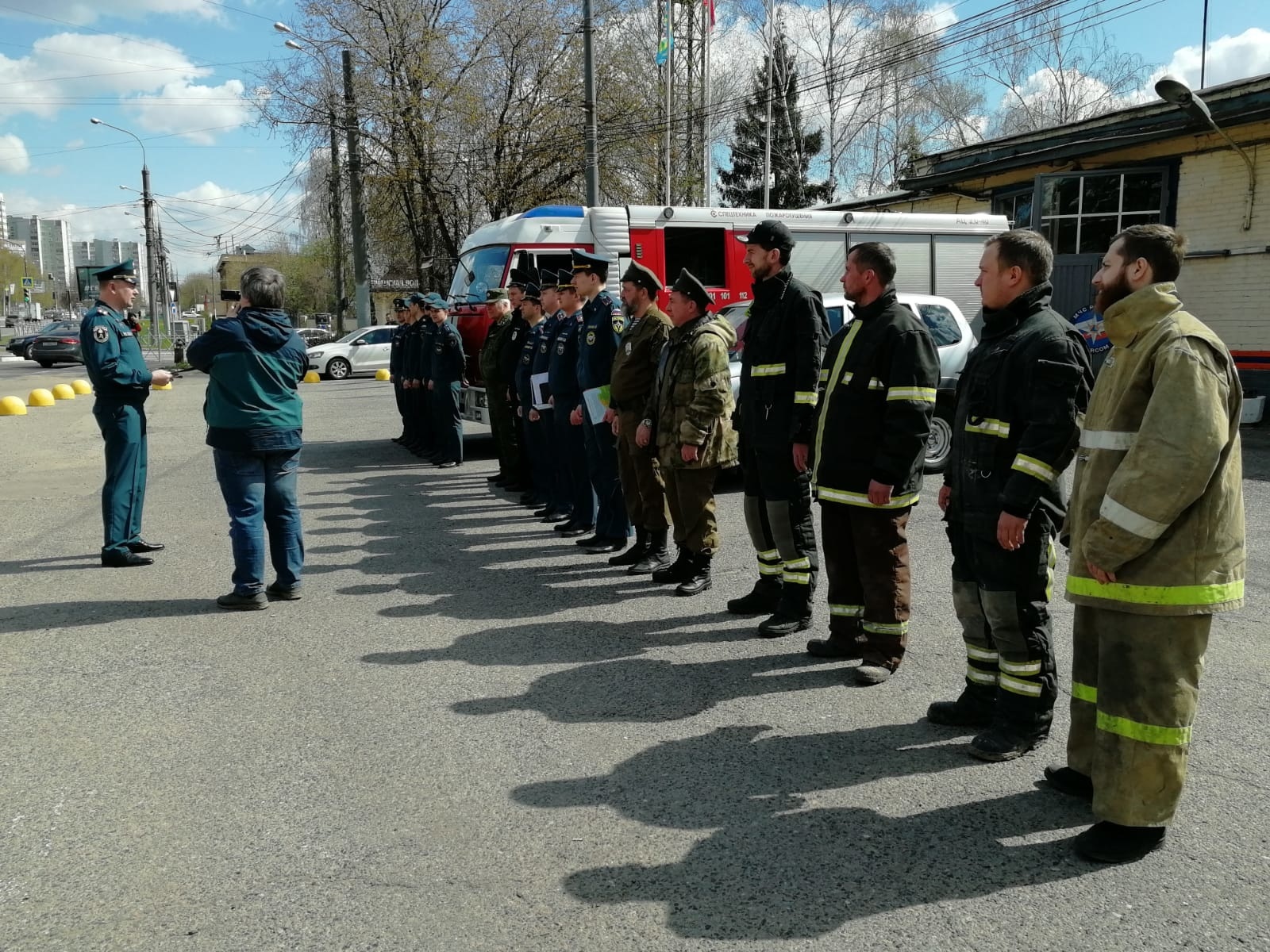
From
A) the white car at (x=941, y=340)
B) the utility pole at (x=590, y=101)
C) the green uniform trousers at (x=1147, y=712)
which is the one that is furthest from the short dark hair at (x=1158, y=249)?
the utility pole at (x=590, y=101)

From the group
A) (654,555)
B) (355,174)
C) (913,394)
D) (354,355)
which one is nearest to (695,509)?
(654,555)

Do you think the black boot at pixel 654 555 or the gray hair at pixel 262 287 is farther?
the black boot at pixel 654 555

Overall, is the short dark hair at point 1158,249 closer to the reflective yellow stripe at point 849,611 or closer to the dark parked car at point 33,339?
the reflective yellow stripe at point 849,611

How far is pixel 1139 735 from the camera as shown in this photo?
299cm

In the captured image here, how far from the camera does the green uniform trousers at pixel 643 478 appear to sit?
21.7 feet

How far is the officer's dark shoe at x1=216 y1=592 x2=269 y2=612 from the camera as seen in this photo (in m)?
5.87

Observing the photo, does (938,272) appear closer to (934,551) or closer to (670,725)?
(934,551)

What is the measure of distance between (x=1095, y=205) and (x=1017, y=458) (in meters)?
16.3

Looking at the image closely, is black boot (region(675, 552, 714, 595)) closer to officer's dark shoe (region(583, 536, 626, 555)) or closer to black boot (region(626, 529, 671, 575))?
black boot (region(626, 529, 671, 575))

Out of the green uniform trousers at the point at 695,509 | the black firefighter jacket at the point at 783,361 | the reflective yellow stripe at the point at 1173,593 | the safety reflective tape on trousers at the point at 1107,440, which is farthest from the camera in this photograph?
the green uniform trousers at the point at 695,509

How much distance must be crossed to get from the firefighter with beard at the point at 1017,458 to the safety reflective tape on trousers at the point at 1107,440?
1.07ft

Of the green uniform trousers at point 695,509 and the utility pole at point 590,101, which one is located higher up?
the utility pole at point 590,101

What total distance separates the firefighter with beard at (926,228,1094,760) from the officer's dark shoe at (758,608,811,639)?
4.89 feet

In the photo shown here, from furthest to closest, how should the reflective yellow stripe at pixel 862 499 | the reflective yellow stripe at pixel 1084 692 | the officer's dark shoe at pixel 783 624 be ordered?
the officer's dark shoe at pixel 783 624 → the reflective yellow stripe at pixel 862 499 → the reflective yellow stripe at pixel 1084 692
